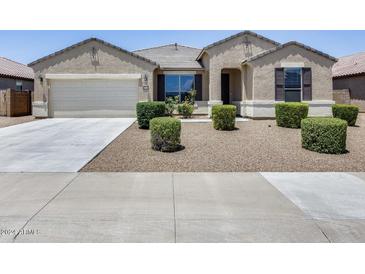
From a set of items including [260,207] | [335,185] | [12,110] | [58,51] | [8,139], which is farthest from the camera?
[12,110]

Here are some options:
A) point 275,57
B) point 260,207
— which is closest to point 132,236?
point 260,207

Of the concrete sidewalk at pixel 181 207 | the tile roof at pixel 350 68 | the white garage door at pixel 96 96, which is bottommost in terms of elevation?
the concrete sidewalk at pixel 181 207

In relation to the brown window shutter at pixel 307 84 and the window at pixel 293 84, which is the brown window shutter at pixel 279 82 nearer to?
the window at pixel 293 84

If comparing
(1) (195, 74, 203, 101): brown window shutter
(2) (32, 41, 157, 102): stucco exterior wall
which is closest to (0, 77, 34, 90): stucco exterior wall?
(2) (32, 41, 157, 102): stucco exterior wall

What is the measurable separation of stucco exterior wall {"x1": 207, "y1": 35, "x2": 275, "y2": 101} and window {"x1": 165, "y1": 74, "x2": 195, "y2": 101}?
2045mm

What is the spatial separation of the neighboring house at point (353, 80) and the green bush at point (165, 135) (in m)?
19.1

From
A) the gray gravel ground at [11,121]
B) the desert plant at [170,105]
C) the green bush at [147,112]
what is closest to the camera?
the green bush at [147,112]

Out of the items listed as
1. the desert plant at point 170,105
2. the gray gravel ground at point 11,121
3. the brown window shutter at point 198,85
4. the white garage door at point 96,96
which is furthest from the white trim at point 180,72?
the gray gravel ground at point 11,121

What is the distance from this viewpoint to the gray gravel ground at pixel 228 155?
8156 mm

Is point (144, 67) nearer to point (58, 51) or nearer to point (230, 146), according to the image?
point (58, 51)

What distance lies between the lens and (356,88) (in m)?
24.5

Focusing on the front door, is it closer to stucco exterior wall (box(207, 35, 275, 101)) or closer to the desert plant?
stucco exterior wall (box(207, 35, 275, 101))

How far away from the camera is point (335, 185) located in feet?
21.8

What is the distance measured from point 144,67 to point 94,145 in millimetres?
10076
